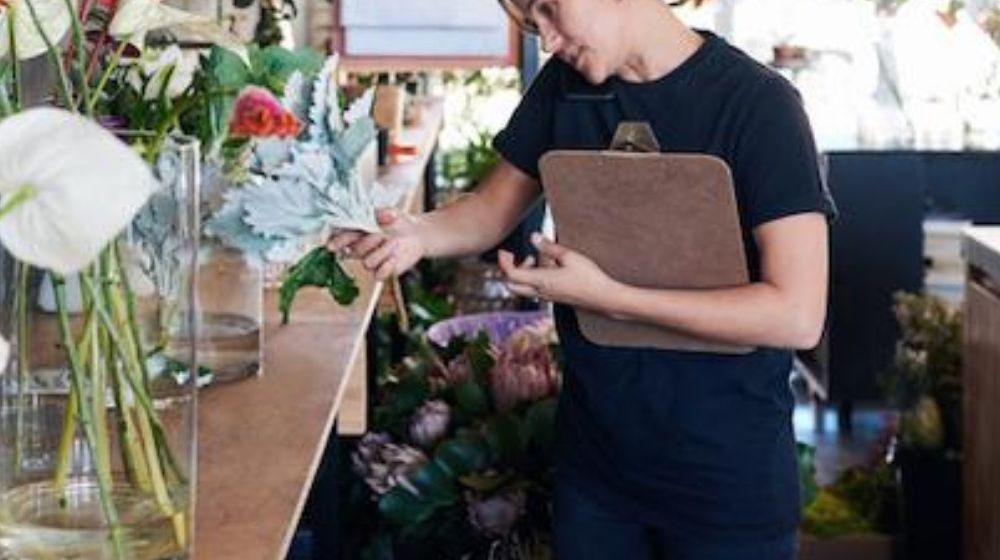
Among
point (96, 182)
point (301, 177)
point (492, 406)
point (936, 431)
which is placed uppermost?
point (96, 182)

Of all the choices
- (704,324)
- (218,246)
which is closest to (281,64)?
(218,246)

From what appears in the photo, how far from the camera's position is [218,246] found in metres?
1.75

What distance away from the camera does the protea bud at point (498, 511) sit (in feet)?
8.40

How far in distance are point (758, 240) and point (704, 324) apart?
0.38ft

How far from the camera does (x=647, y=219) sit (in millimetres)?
1838

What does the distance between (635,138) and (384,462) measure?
102 centimetres

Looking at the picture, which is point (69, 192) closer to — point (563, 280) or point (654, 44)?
point (563, 280)

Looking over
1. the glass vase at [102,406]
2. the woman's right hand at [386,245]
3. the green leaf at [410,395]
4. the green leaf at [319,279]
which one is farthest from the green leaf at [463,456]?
the glass vase at [102,406]

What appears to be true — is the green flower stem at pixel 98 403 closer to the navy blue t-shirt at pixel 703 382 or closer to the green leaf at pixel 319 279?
the green leaf at pixel 319 279

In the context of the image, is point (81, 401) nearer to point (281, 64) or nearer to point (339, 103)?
point (339, 103)

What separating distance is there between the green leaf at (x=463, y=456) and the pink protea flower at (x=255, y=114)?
1.07 m

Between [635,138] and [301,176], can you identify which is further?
[635,138]

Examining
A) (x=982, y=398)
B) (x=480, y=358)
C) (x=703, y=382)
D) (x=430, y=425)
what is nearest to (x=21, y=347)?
(x=703, y=382)

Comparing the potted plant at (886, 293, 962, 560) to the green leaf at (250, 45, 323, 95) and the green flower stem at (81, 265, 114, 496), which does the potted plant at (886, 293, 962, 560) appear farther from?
the green flower stem at (81, 265, 114, 496)
